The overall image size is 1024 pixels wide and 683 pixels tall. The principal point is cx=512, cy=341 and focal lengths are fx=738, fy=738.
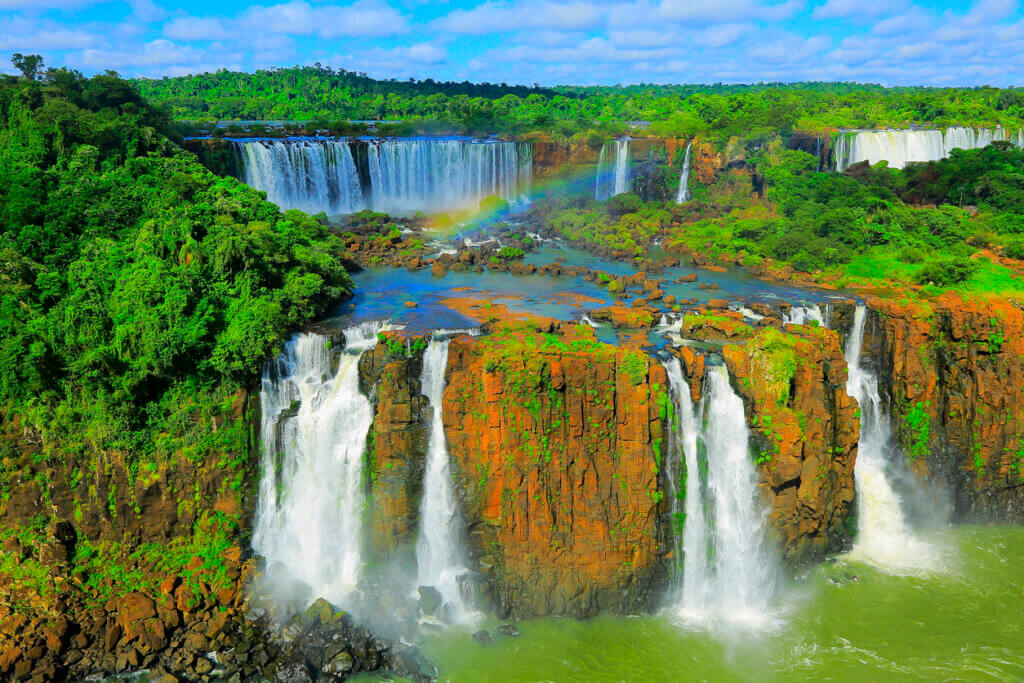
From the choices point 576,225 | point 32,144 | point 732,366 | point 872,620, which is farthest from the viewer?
point 576,225

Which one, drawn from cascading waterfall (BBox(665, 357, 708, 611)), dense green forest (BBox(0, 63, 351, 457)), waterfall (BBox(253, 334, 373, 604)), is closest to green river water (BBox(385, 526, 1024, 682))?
cascading waterfall (BBox(665, 357, 708, 611))

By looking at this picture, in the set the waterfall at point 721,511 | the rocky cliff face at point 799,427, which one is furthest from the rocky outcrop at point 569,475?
the rocky cliff face at point 799,427

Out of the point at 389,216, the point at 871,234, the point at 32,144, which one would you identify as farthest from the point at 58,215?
the point at 871,234

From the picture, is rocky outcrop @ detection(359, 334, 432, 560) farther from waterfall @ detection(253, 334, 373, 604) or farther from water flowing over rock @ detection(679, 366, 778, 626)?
water flowing over rock @ detection(679, 366, 778, 626)

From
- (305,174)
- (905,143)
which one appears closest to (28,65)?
(305,174)

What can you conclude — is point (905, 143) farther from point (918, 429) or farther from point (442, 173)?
point (918, 429)

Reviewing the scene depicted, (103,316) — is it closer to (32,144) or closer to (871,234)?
(32,144)
